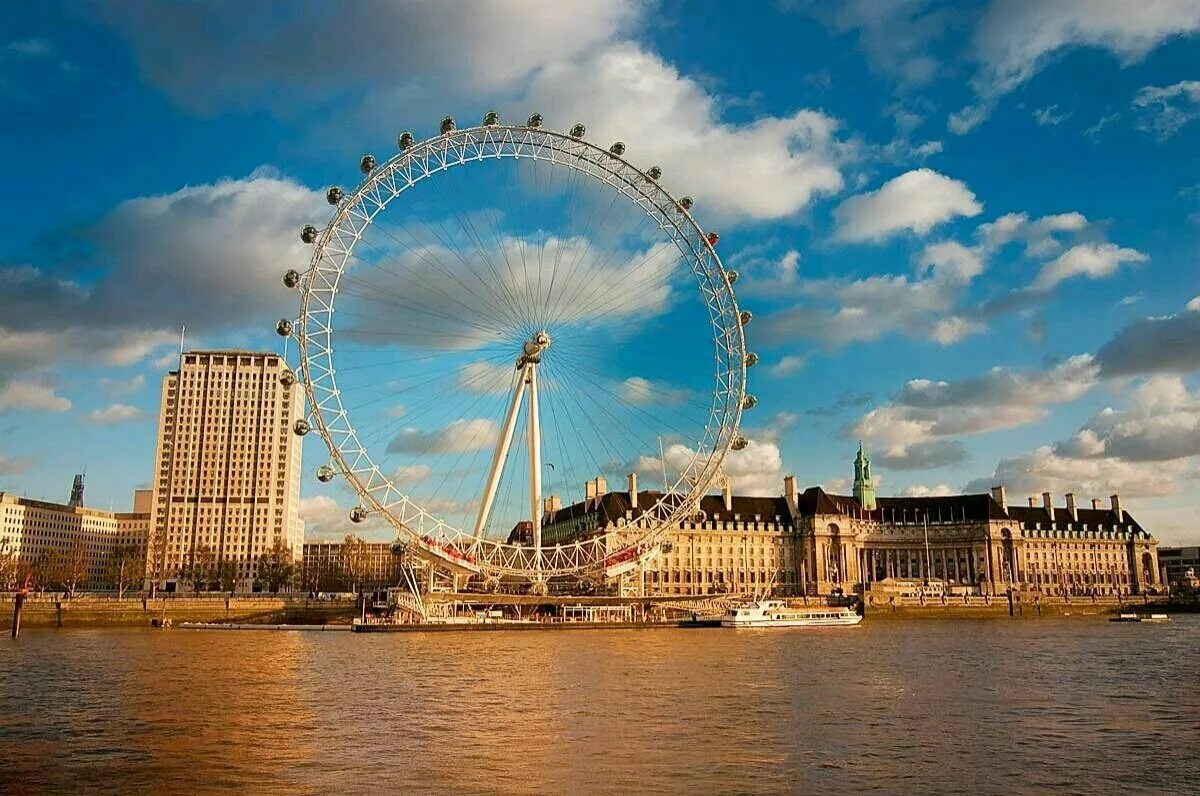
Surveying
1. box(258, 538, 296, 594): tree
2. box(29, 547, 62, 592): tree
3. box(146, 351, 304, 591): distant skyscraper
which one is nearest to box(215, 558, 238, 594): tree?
box(146, 351, 304, 591): distant skyscraper

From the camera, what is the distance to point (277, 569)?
504ft

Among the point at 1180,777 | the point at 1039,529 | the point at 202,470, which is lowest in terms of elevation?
the point at 1180,777

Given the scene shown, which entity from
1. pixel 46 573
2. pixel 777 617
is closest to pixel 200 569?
pixel 46 573

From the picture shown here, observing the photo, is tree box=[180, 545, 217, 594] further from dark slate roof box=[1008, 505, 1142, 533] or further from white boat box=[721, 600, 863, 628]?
dark slate roof box=[1008, 505, 1142, 533]

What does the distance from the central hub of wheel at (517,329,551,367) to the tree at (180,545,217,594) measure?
85.2 meters

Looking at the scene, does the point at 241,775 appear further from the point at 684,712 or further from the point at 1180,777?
the point at 1180,777

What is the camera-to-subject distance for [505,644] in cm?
7144

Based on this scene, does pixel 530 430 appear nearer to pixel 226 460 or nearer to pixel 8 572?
pixel 8 572

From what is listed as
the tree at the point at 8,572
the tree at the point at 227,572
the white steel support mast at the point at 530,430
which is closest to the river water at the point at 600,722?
the white steel support mast at the point at 530,430

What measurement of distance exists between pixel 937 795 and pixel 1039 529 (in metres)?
165

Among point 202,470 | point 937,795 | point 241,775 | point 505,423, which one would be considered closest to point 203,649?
point 505,423

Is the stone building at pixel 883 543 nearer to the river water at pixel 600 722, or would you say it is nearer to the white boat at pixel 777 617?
the white boat at pixel 777 617

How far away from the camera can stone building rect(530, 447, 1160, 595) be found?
153625 mm

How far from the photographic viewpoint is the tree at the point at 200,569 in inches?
5971
